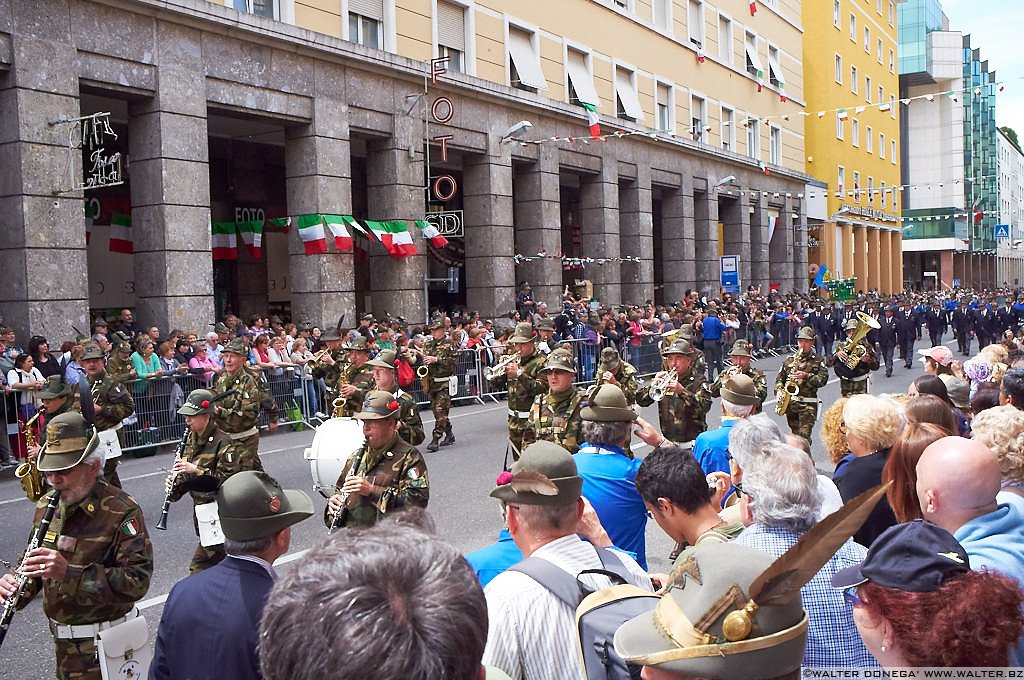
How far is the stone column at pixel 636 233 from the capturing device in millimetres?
31734

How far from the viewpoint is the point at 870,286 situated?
57438 mm

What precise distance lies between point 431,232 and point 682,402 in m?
14.1

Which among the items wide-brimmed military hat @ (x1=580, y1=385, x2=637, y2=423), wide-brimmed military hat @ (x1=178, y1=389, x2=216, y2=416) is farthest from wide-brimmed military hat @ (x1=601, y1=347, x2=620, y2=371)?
wide-brimmed military hat @ (x1=580, y1=385, x2=637, y2=423)

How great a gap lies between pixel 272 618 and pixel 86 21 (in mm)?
16436

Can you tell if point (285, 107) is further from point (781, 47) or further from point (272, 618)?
point (781, 47)

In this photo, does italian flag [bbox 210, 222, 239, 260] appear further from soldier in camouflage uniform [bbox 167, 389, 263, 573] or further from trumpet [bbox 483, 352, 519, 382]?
soldier in camouflage uniform [bbox 167, 389, 263, 573]

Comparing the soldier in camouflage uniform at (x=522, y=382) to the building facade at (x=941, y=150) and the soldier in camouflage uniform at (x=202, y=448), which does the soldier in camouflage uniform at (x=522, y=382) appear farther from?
the building facade at (x=941, y=150)

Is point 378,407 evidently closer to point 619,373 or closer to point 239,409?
point 239,409

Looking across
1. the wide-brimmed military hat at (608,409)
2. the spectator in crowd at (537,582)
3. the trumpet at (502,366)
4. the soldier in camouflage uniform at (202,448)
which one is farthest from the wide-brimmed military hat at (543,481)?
the trumpet at (502,366)

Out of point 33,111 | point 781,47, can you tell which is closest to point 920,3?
point 781,47

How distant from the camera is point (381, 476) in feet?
18.9

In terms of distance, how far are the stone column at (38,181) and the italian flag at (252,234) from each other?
27.4ft

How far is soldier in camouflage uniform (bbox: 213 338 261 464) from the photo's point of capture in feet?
28.5

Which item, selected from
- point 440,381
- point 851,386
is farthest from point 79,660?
point 851,386
